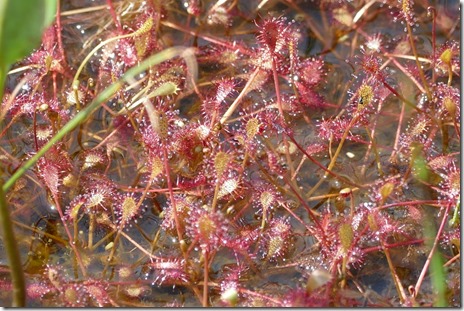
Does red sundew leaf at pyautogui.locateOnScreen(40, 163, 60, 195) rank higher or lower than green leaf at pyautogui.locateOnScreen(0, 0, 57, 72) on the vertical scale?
lower

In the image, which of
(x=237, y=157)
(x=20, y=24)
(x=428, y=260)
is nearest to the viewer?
(x=20, y=24)

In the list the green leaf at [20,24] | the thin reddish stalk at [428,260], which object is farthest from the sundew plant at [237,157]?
the green leaf at [20,24]

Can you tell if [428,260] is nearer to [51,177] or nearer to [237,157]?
[237,157]

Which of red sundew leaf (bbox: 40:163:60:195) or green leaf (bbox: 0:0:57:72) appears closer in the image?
green leaf (bbox: 0:0:57:72)

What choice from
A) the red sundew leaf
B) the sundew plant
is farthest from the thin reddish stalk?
the red sundew leaf

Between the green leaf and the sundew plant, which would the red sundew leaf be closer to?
the sundew plant

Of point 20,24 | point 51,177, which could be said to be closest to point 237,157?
point 51,177

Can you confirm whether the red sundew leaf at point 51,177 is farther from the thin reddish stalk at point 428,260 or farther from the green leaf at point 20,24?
the thin reddish stalk at point 428,260
